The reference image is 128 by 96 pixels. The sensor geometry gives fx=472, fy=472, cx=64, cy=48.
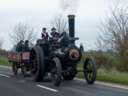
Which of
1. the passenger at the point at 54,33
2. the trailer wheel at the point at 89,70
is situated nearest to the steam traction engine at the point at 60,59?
the trailer wheel at the point at 89,70

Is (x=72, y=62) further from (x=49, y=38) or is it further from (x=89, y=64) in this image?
(x=49, y=38)

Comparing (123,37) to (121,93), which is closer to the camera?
(121,93)

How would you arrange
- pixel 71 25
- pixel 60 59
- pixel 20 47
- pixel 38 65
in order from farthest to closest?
pixel 20 47 → pixel 38 65 → pixel 60 59 → pixel 71 25

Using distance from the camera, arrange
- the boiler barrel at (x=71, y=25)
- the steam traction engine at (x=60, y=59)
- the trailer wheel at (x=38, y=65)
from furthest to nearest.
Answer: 1. the trailer wheel at (x=38, y=65)
2. the boiler barrel at (x=71, y=25)
3. the steam traction engine at (x=60, y=59)

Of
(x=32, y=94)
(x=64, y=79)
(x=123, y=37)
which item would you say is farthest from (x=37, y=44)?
(x=123, y=37)

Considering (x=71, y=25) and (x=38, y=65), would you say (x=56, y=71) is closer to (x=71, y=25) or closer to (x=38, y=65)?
(x=38, y=65)

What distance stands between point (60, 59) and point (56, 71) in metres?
0.97

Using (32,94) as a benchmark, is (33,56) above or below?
above

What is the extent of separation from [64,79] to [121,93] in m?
6.47

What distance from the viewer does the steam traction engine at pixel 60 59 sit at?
1819cm

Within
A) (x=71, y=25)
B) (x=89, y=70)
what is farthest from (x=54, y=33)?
(x=89, y=70)

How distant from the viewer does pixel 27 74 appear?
2373 centimetres

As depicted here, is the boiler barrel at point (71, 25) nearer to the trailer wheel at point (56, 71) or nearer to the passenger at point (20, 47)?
the trailer wheel at point (56, 71)

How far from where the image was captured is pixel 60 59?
18.7m
